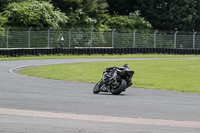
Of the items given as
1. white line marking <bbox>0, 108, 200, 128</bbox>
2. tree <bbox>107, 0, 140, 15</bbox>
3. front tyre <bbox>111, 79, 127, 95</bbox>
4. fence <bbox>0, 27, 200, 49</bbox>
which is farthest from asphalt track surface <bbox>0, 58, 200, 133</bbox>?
tree <bbox>107, 0, 140, 15</bbox>

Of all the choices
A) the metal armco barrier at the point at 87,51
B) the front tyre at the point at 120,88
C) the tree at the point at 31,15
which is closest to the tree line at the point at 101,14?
the tree at the point at 31,15

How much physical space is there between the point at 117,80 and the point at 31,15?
98.5 feet

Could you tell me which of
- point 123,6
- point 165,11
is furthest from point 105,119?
point 123,6

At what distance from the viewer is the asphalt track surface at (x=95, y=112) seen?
7.72 meters

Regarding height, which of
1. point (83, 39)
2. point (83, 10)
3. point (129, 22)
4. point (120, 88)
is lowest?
point (120, 88)

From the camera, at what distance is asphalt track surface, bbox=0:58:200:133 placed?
7.72m

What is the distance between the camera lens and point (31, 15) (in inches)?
1655

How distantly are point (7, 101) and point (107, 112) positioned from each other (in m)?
2.77

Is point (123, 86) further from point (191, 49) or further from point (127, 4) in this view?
point (127, 4)

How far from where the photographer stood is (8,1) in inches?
1805

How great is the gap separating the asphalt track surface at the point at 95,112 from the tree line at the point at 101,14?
27.6 metres

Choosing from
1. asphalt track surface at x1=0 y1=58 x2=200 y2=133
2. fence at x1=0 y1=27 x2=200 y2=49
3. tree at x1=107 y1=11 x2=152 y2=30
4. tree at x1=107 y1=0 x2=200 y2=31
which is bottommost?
asphalt track surface at x1=0 y1=58 x2=200 y2=133

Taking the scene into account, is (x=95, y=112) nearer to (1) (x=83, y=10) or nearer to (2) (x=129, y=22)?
(1) (x=83, y=10)

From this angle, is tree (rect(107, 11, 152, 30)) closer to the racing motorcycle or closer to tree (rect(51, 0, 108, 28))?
tree (rect(51, 0, 108, 28))
